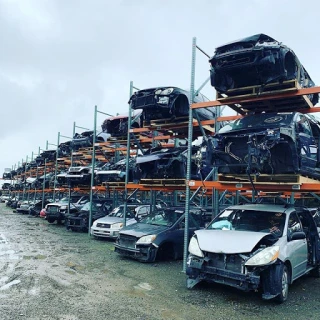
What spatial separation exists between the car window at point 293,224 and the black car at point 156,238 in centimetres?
248

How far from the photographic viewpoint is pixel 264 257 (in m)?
5.38

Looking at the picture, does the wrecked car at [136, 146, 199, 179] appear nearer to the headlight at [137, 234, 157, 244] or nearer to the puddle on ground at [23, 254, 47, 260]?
the headlight at [137, 234, 157, 244]

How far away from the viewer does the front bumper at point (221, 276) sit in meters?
5.32

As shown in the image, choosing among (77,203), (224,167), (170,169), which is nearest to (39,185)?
(77,203)

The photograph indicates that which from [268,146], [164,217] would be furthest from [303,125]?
[164,217]

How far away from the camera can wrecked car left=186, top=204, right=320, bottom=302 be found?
541 centimetres

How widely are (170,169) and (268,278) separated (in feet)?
17.0

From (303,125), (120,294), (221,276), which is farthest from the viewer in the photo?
(303,125)

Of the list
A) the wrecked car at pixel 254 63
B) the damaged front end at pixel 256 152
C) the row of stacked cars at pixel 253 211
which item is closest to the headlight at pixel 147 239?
the row of stacked cars at pixel 253 211

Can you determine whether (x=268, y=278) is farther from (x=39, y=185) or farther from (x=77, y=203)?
(x=39, y=185)

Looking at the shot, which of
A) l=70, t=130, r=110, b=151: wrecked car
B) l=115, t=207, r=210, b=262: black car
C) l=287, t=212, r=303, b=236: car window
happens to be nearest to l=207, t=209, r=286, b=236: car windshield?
l=287, t=212, r=303, b=236: car window

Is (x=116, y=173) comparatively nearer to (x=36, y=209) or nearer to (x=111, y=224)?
(x=111, y=224)

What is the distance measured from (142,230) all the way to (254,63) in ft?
16.4

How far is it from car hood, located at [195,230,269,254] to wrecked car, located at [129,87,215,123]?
4.19m
